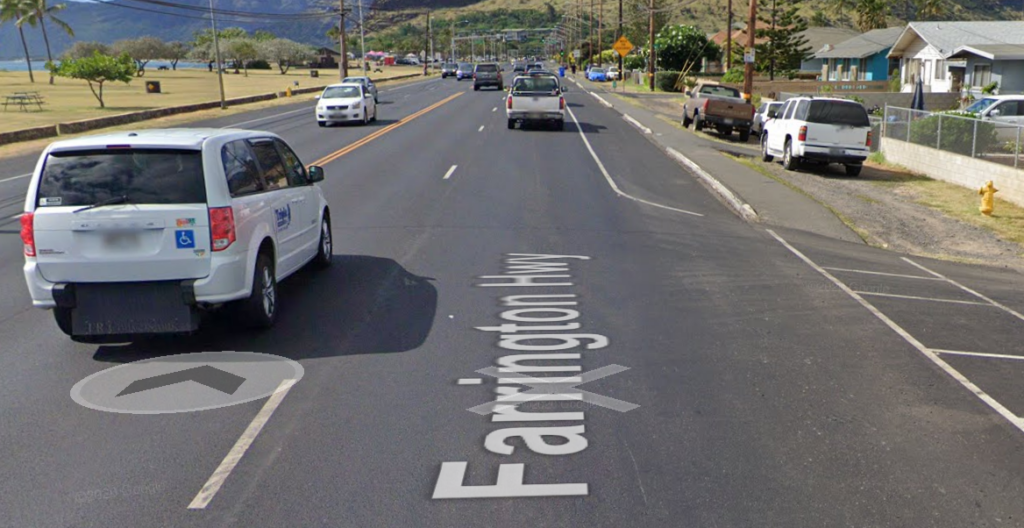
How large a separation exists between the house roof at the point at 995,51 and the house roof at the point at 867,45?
1907 centimetres

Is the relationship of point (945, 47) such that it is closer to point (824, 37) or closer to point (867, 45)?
point (867, 45)

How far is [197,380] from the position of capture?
294 inches

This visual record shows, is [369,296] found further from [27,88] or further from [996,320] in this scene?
[27,88]

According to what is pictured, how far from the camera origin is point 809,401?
7.04m

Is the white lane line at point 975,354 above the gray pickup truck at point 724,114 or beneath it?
beneath

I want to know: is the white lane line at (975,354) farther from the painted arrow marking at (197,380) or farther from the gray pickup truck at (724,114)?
the gray pickup truck at (724,114)

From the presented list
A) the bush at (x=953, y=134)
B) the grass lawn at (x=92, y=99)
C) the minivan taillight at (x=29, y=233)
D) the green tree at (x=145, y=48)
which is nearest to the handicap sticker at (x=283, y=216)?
the minivan taillight at (x=29, y=233)

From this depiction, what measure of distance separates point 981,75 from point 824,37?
41772 millimetres

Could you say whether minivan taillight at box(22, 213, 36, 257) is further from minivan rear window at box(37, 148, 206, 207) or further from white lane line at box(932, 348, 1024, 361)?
white lane line at box(932, 348, 1024, 361)

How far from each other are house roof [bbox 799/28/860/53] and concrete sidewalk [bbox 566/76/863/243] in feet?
170

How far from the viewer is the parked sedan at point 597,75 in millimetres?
92938

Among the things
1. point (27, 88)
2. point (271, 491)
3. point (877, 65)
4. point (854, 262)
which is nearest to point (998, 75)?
point (877, 65)

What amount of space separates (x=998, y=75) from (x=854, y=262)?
37.1 metres

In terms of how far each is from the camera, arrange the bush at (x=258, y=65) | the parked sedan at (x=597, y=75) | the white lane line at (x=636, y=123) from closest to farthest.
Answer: the white lane line at (x=636, y=123)
the parked sedan at (x=597, y=75)
the bush at (x=258, y=65)
